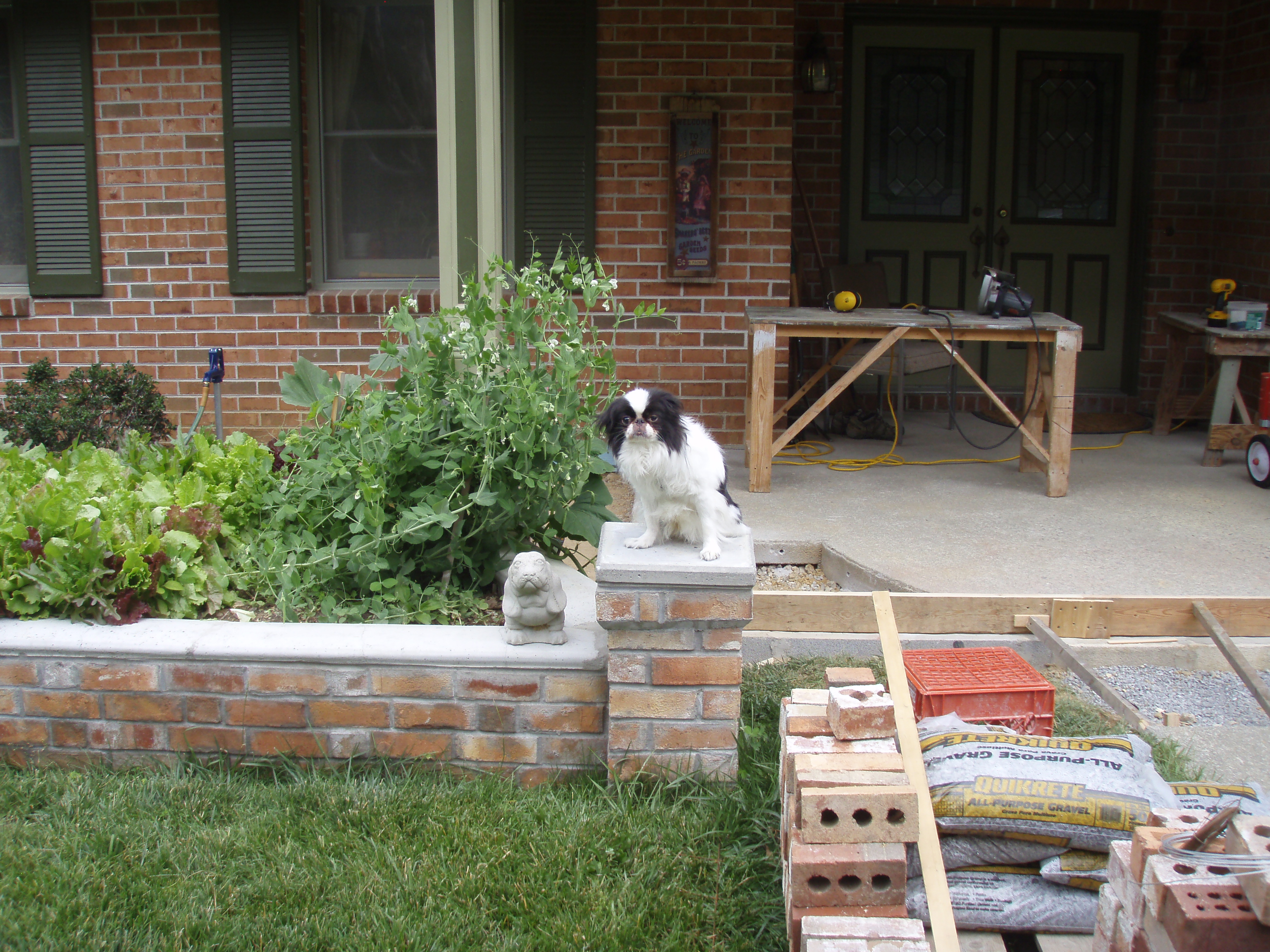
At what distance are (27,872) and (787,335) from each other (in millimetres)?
4239

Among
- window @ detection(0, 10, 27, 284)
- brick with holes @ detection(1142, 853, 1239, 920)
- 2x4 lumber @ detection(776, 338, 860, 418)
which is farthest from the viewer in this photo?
window @ detection(0, 10, 27, 284)

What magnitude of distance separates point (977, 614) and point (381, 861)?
2238 millimetres

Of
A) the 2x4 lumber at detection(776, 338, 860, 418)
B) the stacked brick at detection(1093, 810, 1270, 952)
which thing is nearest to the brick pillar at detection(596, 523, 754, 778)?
the stacked brick at detection(1093, 810, 1270, 952)

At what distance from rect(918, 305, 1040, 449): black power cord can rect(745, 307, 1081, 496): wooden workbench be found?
19 millimetres

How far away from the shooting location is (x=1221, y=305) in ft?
21.3

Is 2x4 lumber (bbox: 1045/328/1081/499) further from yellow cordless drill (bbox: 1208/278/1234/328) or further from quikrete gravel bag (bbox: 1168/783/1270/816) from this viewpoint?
quikrete gravel bag (bbox: 1168/783/1270/816)

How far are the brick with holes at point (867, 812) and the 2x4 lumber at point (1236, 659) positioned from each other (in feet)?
3.92

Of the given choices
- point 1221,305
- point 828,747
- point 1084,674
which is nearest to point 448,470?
point 828,747

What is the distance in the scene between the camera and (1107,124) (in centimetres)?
768

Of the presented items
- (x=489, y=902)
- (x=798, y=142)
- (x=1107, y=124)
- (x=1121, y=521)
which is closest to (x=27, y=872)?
(x=489, y=902)

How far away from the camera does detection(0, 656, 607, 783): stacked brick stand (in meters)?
2.79

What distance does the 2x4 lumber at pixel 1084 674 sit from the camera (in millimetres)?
3156

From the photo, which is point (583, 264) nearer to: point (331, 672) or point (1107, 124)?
point (331, 672)

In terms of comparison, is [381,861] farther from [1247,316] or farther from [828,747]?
[1247,316]
